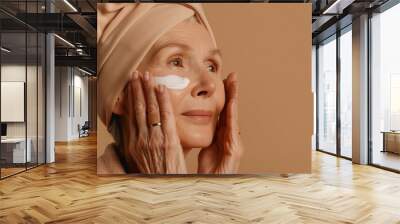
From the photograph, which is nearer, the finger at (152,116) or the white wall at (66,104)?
the finger at (152,116)

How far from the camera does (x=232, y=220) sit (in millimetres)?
4008

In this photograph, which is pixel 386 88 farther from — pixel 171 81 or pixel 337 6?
pixel 171 81

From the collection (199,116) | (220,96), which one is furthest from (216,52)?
(199,116)

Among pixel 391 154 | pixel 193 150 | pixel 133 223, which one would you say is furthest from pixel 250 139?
pixel 391 154

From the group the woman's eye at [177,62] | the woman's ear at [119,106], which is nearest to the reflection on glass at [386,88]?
the woman's eye at [177,62]

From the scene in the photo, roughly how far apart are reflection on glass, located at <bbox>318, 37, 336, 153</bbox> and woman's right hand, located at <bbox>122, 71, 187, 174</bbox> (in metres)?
5.72

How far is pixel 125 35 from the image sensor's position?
649 centimetres

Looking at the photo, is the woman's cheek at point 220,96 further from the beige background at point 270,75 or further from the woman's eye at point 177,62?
the woman's eye at point 177,62

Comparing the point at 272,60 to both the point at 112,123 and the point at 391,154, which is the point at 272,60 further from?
the point at 391,154

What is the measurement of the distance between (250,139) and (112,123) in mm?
2326

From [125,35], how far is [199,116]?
1.82 m

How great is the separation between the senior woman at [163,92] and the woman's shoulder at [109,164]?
2 centimetres

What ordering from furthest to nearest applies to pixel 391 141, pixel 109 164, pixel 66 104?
pixel 66 104
pixel 391 141
pixel 109 164

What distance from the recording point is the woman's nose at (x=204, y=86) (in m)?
6.41
